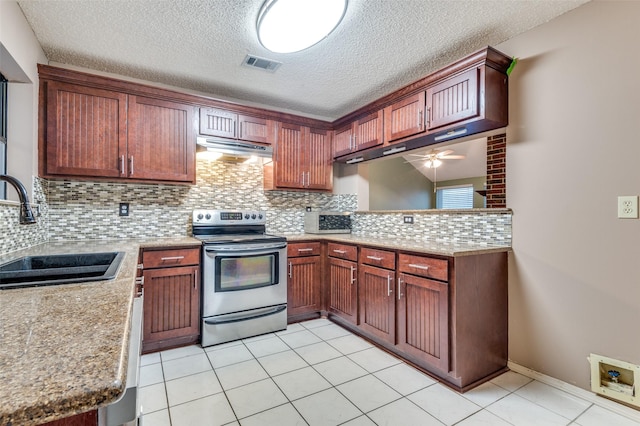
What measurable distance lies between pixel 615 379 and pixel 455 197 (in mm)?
4525

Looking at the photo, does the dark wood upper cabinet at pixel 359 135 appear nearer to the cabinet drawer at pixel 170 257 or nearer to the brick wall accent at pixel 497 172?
the brick wall accent at pixel 497 172

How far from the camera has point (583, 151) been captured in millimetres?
1895

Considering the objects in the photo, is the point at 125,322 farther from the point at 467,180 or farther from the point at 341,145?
the point at 467,180

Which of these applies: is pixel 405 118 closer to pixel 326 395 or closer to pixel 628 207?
pixel 628 207

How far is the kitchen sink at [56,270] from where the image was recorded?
1.11 meters

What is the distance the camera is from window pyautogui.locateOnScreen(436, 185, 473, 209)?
18.8ft

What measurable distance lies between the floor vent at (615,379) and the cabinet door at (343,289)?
1608 mm

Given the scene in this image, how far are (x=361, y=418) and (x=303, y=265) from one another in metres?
1.60

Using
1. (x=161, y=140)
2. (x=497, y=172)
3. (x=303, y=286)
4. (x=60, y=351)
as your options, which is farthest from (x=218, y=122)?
(x=60, y=351)

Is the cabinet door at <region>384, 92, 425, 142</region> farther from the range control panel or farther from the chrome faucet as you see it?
the chrome faucet

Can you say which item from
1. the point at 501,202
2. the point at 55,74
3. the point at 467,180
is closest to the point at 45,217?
the point at 55,74

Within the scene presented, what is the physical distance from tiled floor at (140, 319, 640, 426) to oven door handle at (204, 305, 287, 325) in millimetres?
237

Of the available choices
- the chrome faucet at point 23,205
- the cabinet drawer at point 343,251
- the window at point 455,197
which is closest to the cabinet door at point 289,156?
the cabinet drawer at point 343,251

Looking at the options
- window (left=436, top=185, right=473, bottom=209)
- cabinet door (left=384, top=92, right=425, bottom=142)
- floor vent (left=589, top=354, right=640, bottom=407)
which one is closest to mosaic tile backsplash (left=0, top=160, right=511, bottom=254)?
cabinet door (left=384, top=92, right=425, bottom=142)
